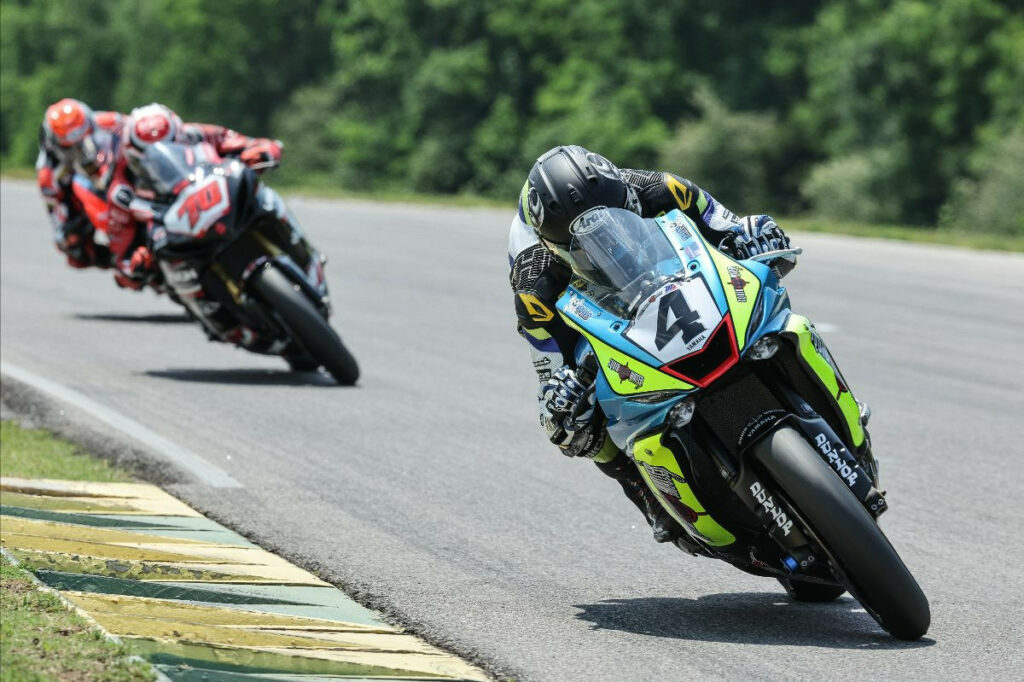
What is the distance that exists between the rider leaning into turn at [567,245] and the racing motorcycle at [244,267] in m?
5.02

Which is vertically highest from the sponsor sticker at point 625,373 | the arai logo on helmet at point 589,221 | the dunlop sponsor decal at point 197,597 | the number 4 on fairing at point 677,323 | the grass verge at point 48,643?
the arai logo on helmet at point 589,221

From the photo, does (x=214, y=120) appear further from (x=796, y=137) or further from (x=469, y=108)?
(x=796, y=137)

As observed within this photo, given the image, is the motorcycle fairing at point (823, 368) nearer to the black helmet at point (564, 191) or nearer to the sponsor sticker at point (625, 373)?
the sponsor sticker at point (625, 373)

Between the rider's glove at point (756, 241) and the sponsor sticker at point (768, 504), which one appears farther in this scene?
the rider's glove at point (756, 241)

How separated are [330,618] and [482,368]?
6.44 meters

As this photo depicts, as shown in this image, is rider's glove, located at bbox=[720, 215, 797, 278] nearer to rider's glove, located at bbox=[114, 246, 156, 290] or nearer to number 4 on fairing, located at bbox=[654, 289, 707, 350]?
number 4 on fairing, located at bbox=[654, 289, 707, 350]

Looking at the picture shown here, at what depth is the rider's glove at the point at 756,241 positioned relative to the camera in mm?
5695

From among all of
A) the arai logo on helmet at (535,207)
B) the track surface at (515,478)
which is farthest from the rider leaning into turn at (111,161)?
the arai logo on helmet at (535,207)

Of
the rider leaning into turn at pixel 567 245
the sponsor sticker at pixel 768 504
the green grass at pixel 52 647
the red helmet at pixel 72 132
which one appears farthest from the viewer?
the red helmet at pixel 72 132

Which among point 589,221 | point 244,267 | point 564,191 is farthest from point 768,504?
point 244,267

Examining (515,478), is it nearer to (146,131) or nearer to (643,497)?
(643,497)

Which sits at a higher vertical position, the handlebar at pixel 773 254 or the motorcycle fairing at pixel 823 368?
the handlebar at pixel 773 254

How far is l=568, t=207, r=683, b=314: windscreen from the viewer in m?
5.17

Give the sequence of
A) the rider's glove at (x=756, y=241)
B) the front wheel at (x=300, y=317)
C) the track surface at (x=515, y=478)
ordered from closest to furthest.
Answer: the track surface at (x=515, y=478), the rider's glove at (x=756, y=241), the front wheel at (x=300, y=317)
